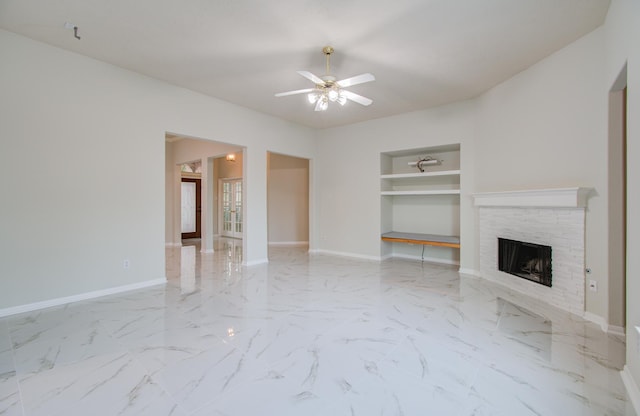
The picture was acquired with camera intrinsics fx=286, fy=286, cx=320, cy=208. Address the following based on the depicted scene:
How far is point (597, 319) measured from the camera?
2852 mm

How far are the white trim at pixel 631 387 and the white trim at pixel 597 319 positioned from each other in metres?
0.89

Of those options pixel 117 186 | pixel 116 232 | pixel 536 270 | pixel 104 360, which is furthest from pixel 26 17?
pixel 536 270

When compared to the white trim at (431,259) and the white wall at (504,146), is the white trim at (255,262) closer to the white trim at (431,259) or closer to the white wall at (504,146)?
the white wall at (504,146)

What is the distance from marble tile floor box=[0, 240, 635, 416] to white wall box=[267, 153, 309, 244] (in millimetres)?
4624

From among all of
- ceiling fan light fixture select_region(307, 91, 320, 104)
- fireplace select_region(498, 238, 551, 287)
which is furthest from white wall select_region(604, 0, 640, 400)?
ceiling fan light fixture select_region(307, 91, 320, 104)

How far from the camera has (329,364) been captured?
2.11 m

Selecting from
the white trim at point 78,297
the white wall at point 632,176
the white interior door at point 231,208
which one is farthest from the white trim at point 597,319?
the white interior door at point 231,208

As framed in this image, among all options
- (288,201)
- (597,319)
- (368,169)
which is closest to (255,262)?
(368,169)

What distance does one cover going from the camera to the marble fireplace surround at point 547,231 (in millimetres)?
3082

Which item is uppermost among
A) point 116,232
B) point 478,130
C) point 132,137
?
point 478,130

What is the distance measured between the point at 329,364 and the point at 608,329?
8.79 feet

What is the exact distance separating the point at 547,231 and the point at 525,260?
516 millimetres

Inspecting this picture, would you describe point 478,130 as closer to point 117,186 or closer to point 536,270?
point 536,270

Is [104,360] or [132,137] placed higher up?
[132,137]
